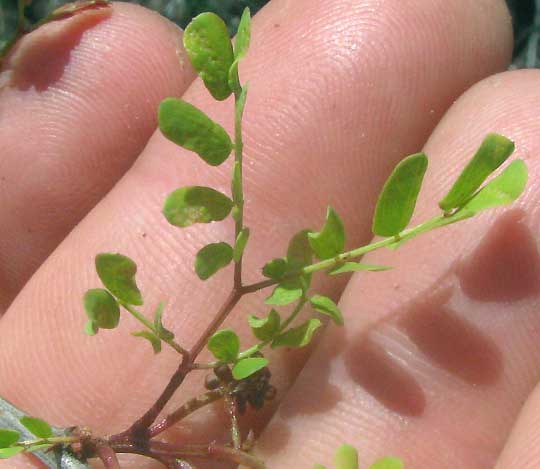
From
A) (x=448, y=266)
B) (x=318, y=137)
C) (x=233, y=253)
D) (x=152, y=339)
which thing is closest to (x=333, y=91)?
(x=318, y=137)

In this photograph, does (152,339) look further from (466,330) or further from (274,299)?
(466,330)

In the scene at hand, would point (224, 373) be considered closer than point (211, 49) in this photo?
No

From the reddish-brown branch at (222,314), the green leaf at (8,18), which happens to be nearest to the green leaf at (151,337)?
the reddish-brown branch at (222,314)

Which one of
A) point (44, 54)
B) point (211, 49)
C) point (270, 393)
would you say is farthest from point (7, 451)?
point (44, 54)

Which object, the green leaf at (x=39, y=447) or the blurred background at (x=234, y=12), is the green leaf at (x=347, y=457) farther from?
the blurred background at (x=234, y=12)

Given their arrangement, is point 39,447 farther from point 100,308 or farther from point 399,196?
point 399,196

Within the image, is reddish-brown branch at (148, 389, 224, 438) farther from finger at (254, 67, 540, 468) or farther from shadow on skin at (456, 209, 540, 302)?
shadow on skin at (456, 209, 540, 302)

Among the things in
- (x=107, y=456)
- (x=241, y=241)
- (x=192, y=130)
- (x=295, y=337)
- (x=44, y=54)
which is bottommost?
(x=107, y=456)
